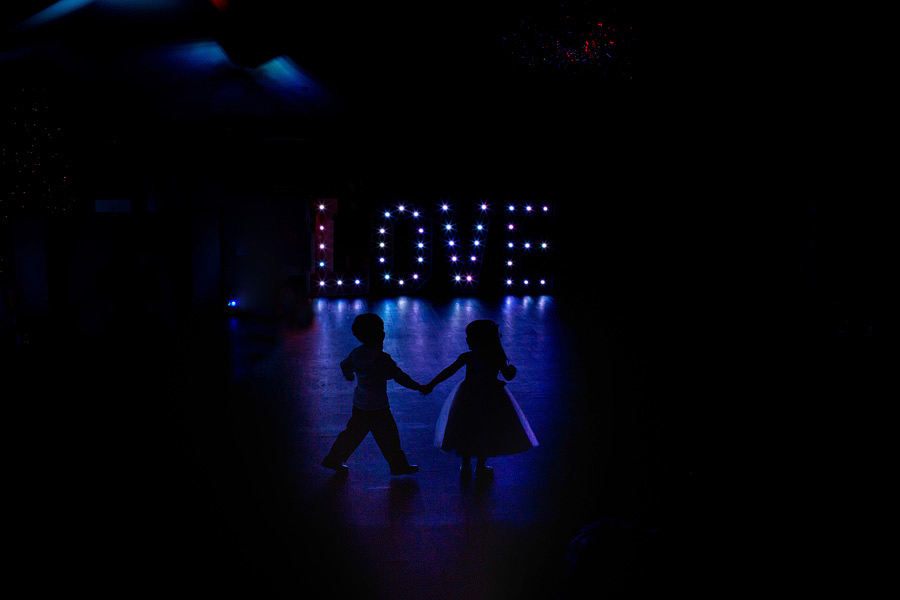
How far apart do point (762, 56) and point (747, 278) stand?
12.4 feet

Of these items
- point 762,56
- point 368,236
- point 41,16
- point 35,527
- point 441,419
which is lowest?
point 35,527

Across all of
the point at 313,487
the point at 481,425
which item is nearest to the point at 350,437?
the point at 313,487

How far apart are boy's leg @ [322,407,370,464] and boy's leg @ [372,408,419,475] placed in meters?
0.07

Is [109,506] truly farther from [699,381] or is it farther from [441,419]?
[699,381]

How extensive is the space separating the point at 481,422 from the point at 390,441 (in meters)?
0.64

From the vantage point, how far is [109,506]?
414 cm

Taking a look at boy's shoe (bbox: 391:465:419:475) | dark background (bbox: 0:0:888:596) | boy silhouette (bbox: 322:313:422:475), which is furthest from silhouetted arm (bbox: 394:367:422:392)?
dark background (bbox: 0:0:888:596)

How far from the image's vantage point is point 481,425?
14.8 feet

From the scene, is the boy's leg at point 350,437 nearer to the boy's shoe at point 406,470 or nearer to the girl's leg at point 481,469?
the boy's shoe at point 406,470

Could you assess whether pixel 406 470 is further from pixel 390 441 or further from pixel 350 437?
pixel 350 437

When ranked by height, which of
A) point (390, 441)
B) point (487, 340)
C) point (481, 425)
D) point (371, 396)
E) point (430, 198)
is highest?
point (430, 198)

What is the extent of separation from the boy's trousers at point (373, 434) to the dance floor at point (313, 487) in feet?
0.48

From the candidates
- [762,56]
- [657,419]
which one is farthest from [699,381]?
[762,56]

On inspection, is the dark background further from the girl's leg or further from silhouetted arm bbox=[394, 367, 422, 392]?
silhouetted arm bbox=[394, 367, 422, 392]
